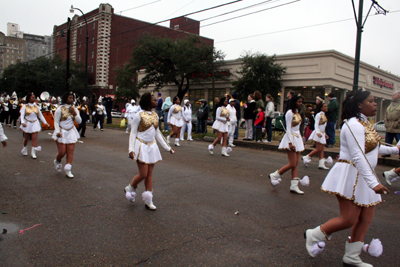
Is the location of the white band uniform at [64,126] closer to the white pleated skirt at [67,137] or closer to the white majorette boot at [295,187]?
the white pleated skirt at [67,137]

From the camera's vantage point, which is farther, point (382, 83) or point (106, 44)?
point (106, 44)

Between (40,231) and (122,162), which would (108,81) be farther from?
(40,231)

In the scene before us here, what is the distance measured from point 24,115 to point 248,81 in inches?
988

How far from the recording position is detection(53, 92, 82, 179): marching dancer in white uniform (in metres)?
6.92

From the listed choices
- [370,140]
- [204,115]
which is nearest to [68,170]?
[370,140]

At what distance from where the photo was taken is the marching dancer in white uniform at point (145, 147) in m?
4.78

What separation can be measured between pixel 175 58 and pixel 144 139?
105 ft

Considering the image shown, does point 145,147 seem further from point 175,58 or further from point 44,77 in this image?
point 44,77

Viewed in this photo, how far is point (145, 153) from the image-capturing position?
15.8 ft

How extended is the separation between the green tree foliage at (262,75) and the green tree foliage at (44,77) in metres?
35.3

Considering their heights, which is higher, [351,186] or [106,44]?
[106,44]

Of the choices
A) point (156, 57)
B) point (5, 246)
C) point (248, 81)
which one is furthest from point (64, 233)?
point (156, 57)

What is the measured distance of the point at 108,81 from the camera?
189 feet

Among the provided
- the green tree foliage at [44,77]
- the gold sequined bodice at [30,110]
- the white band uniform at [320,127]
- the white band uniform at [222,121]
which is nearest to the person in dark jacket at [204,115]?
the white band uniform at [222,121]
